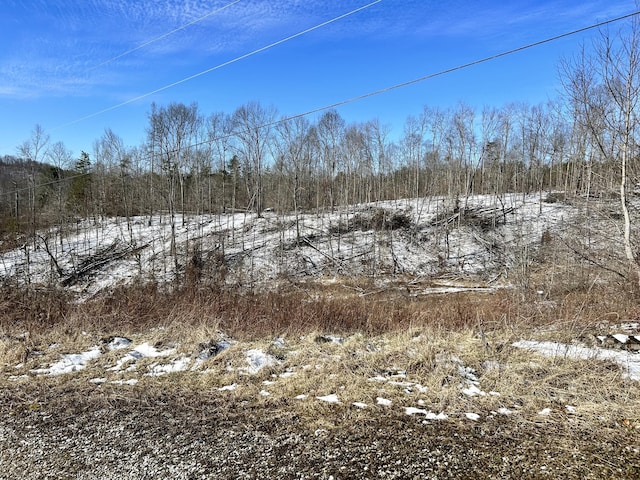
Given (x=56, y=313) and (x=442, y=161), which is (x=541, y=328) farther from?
(x=442, y=161)

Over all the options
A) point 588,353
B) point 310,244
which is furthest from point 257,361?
point 310,244

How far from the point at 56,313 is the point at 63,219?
1184 inches

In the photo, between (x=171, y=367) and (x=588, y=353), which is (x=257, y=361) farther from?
(x=588, y=353)

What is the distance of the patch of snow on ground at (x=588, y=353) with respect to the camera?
4.69 m

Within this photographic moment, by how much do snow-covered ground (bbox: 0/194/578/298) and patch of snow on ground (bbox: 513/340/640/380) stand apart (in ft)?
49.3

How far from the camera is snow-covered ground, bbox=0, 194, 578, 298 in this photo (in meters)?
24.0

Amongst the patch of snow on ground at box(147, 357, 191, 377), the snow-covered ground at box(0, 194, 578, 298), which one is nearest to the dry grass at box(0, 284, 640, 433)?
the patch of snow on ground at box(147, 357, 191, 377)

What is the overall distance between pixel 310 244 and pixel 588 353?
72.7 ft

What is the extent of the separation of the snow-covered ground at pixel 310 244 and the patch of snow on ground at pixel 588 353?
15.0 m

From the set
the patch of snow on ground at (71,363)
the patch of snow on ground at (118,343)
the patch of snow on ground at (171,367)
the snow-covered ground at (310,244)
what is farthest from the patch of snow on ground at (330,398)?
the snow-covered ground at (310,244)

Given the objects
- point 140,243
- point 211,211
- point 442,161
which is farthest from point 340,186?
point 140,243

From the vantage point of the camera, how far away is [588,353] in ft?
16.8

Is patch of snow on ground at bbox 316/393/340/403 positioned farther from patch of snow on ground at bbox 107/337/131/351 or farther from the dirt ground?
patch of snow on ground at bbox 107/337/131/351

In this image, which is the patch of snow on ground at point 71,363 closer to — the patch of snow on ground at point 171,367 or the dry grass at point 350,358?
the dry grass at point 350,358
